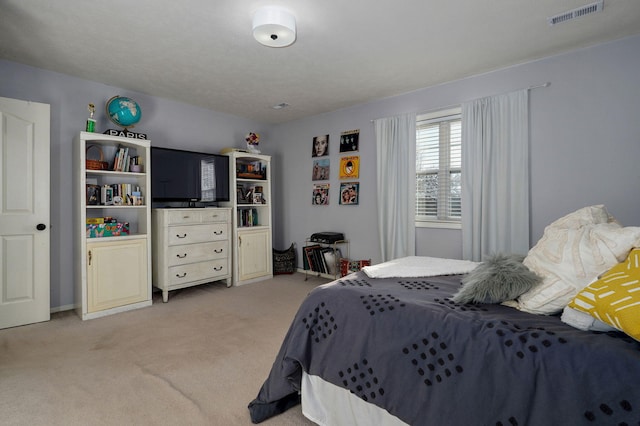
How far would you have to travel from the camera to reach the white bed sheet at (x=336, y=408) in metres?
1.45

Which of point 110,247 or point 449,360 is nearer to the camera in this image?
point 449,360

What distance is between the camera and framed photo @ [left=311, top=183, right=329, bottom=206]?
488 centimetres

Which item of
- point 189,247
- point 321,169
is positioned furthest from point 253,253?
point 321,169

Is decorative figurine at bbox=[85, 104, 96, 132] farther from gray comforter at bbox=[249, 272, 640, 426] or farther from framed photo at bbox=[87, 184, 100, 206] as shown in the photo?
gray comforter at bbox=[249, 272, 640, 426]

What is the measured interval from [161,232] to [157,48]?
6.47 ft

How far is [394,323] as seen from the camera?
1433 millimetres

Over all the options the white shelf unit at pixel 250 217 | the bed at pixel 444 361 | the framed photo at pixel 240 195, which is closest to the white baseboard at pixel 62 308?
the white shelf unit at pixel 250 217

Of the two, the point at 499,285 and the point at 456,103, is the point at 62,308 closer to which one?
the point at 499,285

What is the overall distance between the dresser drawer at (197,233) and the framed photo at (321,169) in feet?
5.10

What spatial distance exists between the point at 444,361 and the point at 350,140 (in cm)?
369

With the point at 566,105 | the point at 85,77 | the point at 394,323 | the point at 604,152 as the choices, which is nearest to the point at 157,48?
the point at 85,77

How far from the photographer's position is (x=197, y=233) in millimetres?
4031

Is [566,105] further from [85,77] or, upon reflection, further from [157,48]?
[85,77]

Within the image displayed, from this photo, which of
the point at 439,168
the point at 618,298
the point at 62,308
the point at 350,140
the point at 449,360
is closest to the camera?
the point at 618,298
